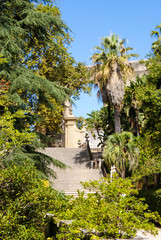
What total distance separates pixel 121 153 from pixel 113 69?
18.2 feet

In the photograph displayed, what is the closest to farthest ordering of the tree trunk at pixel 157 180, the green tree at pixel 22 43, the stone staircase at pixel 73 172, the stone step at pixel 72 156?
the green tree at pixel 22 43
the tree trunk at pixel 157 180
the stone staircase at pixel 73 172
the stone step at pixel 72 156

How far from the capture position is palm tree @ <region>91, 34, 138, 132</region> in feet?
60.8

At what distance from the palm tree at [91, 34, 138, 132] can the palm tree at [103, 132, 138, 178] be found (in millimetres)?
1877

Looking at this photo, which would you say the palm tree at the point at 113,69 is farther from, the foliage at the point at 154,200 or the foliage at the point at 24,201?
the foliage at the point at 24,201

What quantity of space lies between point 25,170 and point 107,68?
13776 millimetres

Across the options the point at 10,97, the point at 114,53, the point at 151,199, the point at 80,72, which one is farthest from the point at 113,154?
the point at 80,72

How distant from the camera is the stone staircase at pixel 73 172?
53.5 feet

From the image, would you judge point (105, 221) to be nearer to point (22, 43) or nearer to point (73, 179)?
point (22, 43)

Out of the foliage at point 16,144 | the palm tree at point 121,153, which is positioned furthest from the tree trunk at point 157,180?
the foliage at point 16,144

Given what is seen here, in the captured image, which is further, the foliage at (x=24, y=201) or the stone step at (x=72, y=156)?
the stone step at (x=72, y=156)

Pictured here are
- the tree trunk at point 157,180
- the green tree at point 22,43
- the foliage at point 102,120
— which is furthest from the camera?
the foliage at point 102,120

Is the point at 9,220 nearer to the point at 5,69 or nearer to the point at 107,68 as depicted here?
the point at 5,69

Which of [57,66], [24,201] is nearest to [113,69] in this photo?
[57,66]

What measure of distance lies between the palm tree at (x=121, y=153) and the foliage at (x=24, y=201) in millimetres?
10827
